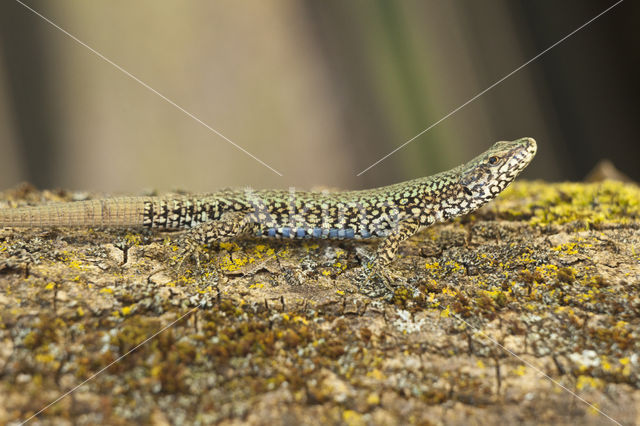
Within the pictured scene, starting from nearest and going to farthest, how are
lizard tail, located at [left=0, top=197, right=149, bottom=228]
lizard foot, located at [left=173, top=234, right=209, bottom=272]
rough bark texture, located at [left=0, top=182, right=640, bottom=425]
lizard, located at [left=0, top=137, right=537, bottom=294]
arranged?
1. rough bark texture, located at [left=0, top=182, right=640, bottom=425]
2. lizard foot, located at [left=173, top=234, right=209, bottom=272]
3. lizard tail, located at [left=0, top=197, right=149, bottom=228]
4. lizard, located at [left=0, top=137, right=537, bottom=294]

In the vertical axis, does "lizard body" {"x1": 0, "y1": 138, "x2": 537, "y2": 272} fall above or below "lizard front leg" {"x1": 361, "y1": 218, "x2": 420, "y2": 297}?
above

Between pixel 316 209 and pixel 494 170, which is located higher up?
pixel 494 170

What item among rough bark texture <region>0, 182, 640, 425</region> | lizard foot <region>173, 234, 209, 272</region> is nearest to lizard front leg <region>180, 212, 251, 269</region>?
lizard foot <region>173, 234, 209, 272</region>

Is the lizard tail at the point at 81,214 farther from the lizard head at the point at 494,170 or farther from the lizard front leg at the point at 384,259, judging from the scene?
the lizard head at the point at 494,170

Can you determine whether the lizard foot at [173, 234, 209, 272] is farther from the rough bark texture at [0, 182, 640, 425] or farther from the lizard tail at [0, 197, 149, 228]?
the lizard tail at [0, 197, 149, 228]

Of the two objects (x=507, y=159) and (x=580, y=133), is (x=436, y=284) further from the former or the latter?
(x=580, y=133)

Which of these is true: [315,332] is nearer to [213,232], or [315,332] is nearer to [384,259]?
[384,259]

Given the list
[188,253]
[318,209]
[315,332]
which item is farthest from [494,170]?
[188,253]
